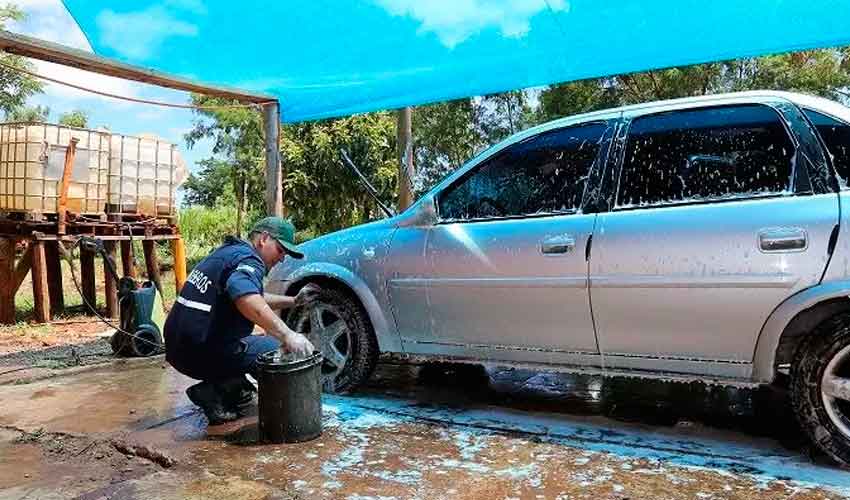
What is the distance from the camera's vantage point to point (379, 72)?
18.4 feet

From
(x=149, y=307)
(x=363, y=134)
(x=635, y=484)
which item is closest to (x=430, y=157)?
(x=363, y=134)

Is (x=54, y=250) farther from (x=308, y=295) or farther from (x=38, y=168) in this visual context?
(x=308, y=295)

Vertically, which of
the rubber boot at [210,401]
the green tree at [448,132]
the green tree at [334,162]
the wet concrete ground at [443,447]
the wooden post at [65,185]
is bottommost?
the wet concrete ground at [443,447]

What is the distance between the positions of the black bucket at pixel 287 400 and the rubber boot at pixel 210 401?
0.47 m

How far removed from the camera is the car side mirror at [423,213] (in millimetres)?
4402

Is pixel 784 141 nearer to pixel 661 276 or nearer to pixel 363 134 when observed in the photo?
pixel 661 276

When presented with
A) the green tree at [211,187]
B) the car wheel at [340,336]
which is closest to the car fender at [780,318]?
the car wheel at [340,336]

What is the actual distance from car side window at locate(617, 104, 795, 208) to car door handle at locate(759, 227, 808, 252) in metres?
0.23

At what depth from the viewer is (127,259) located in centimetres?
1069

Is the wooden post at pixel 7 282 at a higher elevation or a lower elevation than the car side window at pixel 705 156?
lower

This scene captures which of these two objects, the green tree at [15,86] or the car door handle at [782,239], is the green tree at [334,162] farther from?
the car door handle at [782,239]

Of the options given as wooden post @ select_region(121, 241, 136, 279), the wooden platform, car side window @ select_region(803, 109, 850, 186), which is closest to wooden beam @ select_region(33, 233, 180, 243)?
the wooden platform

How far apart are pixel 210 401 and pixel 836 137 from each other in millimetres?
3590

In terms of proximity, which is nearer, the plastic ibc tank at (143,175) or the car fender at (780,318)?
the car fender at (780,318)
